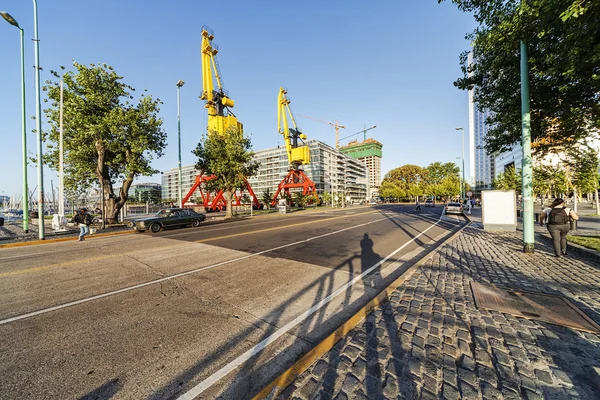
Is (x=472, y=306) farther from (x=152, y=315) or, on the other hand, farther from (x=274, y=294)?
(x=152, y=315)

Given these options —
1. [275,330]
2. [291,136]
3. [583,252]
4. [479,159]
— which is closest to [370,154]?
[479,159]

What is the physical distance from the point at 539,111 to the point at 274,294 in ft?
35.6

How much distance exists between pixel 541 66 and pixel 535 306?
305 inches

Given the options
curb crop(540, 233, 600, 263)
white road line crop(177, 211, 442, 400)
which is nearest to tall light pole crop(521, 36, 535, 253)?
curb crop(540, 233, 600, 263)

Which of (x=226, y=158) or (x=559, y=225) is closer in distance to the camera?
(x=559, y=225)

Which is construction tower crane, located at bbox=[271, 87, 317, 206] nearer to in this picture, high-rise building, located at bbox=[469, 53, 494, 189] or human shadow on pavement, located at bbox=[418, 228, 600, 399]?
human shadow on pavement, located at bbox=[418, 228, 600, 399]

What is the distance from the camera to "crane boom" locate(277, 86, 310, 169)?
5038cm

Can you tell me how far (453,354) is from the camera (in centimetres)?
261

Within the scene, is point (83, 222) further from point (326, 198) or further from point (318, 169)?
point (318, 169)

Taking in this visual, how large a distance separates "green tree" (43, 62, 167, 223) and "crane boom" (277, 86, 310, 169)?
1319 inches

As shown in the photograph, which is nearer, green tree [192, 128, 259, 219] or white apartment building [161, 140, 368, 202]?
green tree [192, 128, 259, 219]

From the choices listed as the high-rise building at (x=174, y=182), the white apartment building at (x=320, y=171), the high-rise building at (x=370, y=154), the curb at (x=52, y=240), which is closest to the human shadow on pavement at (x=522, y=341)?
the curb at (x=52, y=240)

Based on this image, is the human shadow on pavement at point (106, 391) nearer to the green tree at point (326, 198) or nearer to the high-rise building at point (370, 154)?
the green tree at point (326, 198)

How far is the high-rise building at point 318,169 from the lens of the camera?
96.4 meters
